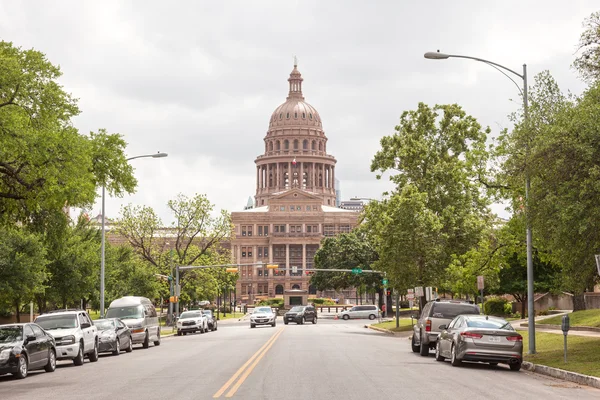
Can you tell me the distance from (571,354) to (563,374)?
5072 millimetres

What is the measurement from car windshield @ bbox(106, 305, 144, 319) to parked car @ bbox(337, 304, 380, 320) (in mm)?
57901

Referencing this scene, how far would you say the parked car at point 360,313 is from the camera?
9550cm

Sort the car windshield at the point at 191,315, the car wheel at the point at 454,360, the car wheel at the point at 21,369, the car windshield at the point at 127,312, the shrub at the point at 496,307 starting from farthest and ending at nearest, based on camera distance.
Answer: the shrub at the point at 496,307 → the car windshield at the point at 191,315 → the car windshield at the point at 127,312 → the car wheel at the point at 454,360 → the car wheel at the point at 21,369

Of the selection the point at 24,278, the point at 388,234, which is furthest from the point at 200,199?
the point at 24,278

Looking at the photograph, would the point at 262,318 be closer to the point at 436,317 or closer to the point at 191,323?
the point at 191,323

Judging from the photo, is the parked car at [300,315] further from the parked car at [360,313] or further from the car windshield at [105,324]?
the car windshield at [105,324]

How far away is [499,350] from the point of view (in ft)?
74.0

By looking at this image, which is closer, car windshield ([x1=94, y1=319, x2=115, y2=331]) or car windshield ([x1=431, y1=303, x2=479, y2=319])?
car windshield ([x1=431, y1=303, x2=479, y2=319])

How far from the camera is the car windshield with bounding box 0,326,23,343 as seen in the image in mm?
22391

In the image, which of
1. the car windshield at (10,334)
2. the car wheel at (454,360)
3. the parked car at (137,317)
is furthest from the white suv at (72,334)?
the car wheel at (454,360)

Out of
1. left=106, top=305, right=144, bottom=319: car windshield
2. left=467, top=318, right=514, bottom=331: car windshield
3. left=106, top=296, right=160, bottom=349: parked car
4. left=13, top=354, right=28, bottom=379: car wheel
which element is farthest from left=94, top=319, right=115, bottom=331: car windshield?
left=467, top=318, right=514, bottom=331: car windshield

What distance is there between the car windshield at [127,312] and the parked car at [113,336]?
332 centimetres

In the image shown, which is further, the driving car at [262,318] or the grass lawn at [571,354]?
the driving car at [262,318]

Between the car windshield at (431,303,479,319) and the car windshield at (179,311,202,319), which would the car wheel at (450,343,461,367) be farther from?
the car windshield at (179,311,202,319)
